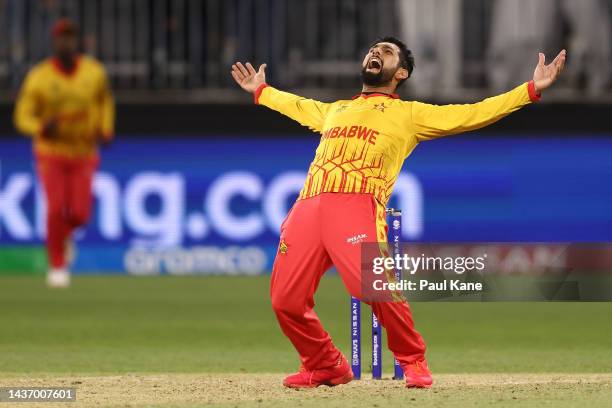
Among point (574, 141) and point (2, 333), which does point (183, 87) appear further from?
point (2, 333)

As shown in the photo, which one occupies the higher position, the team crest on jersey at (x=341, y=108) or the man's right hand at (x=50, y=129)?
the man's right hand at (x=50, y=129)

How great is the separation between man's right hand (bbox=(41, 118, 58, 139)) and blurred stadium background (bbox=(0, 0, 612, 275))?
2.39ft

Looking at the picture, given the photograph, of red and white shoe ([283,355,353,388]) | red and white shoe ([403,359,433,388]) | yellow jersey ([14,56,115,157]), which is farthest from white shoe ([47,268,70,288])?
red and white shoe ([403,359,433,388])

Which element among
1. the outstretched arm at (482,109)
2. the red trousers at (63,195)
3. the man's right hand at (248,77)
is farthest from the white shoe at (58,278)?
the outstretched arm at (482,109)

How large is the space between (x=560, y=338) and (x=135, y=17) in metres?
7.25

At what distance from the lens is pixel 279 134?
53.0ft

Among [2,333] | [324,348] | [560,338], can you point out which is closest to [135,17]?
[2,333]

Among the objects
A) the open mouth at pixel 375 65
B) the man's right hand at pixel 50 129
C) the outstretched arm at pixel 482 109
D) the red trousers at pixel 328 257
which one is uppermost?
the man's right hand at pixel 50 129

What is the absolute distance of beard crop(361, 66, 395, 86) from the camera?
7.50 m

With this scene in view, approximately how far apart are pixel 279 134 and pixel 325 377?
8.66 m

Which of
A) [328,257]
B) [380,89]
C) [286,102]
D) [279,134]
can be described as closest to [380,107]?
[380,89]

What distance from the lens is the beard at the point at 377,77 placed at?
7.50m

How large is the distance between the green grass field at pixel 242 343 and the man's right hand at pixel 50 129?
1.51m

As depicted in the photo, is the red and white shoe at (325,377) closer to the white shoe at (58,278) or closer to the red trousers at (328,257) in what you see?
the red trousers at (328,257)
